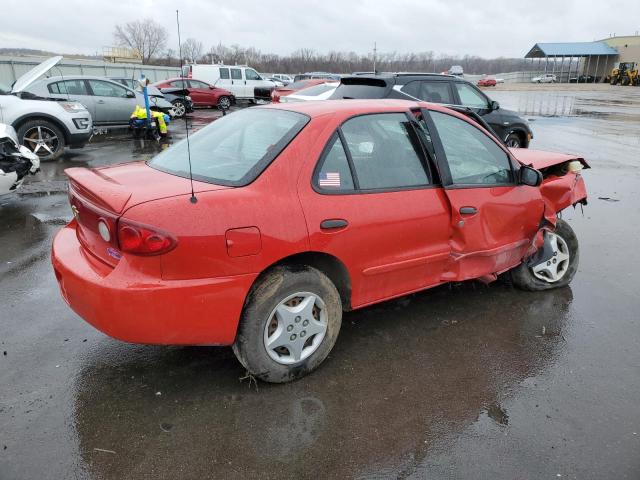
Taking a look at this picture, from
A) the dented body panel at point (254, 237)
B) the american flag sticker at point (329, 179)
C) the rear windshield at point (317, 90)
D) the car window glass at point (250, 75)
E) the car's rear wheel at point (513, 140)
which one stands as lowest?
the car's rear wheel at point (513, 140)

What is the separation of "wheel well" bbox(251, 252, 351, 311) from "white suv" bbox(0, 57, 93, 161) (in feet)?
26.6

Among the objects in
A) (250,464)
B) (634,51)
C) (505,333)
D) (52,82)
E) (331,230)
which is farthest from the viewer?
(634,51)

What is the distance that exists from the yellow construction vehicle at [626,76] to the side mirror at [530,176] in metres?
62.3

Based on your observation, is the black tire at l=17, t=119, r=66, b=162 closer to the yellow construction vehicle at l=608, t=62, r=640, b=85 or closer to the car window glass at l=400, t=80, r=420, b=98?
the car window glass at l=400, t=80, r=420, b=98

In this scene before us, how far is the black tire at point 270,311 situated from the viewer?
281 centimetres

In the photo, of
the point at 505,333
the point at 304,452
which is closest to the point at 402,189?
the point at 505,333

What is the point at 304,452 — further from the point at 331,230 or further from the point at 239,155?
the point at 239,155

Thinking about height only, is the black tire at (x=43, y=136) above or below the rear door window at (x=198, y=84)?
below

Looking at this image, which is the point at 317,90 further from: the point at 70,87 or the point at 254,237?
the point at 254,237

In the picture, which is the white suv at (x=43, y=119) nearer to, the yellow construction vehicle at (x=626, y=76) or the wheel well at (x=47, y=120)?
the wheel well at (x=47, y=120)

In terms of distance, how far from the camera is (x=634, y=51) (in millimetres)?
63344

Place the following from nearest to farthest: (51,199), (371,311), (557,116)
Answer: (371,311) → (51,199) → (557,116)

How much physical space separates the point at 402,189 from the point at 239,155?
3.64 ft

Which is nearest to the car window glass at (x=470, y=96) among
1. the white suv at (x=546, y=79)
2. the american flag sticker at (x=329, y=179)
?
the american flag sticker at (x=329, y=179)
